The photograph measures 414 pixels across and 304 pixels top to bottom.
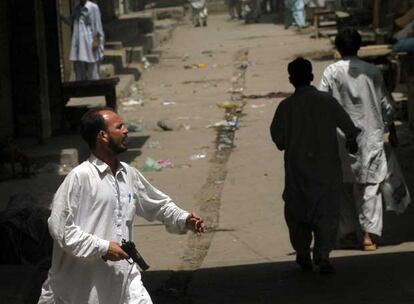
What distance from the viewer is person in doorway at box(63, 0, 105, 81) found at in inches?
732

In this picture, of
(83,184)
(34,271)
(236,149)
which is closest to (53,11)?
(236,149)

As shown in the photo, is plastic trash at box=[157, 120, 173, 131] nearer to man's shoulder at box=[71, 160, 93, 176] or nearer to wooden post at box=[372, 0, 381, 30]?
wooden post at box=[372, 0, 381, 30]

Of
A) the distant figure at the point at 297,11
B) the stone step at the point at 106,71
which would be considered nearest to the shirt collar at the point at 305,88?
the stone step at the point at 106,71

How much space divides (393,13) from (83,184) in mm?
14748

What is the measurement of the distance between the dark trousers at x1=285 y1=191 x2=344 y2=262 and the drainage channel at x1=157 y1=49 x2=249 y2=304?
0.83m

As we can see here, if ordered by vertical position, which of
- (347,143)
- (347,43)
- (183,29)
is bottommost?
(183,29)

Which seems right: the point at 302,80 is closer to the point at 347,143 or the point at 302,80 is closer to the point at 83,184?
the point at 347,143

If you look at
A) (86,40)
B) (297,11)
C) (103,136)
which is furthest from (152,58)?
(103,136)

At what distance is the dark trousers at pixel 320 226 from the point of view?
7.97 metres

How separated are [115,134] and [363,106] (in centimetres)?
358

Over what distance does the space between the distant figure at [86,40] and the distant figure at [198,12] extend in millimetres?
16696

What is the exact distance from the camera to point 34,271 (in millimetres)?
6773

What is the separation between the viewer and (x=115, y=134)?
17.6 ft

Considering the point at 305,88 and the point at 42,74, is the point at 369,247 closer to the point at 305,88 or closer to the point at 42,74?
the point at 305,88
